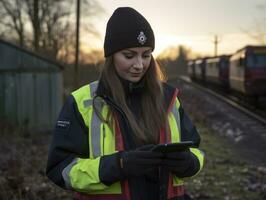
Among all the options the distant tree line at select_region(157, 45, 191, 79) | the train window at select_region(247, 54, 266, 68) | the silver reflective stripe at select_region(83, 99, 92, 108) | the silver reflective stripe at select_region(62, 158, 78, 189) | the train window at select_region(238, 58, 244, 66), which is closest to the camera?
the silver reflective stripe at select_region(62, 158, 78, 189)

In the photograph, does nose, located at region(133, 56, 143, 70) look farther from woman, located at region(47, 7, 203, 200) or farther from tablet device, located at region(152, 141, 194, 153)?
tablet device, located at region(152, 141, 194, 153)

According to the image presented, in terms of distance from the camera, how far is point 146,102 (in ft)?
9.33

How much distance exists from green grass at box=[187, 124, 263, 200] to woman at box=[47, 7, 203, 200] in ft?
14.3

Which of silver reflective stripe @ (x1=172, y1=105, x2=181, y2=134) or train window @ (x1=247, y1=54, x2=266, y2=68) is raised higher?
train window @ (x1=247, y1=54, x2=266, y2=68)

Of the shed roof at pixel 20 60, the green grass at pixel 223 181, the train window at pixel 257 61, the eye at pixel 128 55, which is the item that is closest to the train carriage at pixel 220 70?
the train window at pixel 257 61

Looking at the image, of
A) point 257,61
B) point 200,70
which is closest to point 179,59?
point 200,70

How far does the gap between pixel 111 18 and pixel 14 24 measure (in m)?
41.7

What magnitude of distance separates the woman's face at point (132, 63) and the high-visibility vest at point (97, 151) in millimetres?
187

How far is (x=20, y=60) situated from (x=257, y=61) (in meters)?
10.8

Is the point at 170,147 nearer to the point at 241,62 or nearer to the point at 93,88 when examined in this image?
the point at 93,88

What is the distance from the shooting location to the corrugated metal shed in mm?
15750

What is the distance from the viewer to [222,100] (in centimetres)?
2831

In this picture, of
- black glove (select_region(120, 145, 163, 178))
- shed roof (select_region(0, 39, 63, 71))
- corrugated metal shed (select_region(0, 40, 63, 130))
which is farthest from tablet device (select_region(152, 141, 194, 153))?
shed roof (select_region(0, 39, 63, 71))

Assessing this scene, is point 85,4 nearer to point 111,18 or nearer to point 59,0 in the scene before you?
point 59,0
